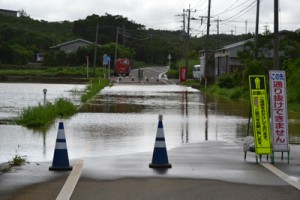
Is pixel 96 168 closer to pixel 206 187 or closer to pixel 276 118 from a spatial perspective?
pixel 206 187

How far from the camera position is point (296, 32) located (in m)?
47.0

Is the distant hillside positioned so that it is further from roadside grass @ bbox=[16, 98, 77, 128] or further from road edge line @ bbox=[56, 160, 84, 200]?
road edge line @ bbox=[56, 160, 84, 200]

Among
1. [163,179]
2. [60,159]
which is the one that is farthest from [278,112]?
[60,159]

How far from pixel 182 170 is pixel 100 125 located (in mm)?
A: 9032

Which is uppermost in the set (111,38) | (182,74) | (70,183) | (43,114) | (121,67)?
(111,38)

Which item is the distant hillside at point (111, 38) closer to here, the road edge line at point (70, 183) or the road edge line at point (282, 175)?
the road edge line at point (70, 183)

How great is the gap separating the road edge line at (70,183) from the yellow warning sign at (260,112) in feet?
10.2

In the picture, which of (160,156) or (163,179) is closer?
(163,179)

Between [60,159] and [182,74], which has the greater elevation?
[182,74]

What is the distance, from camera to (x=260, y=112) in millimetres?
10977

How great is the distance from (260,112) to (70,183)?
12.6ft

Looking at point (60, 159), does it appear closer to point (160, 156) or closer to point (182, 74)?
point (160, 156)

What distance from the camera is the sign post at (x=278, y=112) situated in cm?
1106

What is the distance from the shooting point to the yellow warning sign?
35.8 ft
